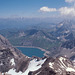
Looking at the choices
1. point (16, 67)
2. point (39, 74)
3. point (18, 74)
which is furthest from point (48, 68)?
point (16, 67)

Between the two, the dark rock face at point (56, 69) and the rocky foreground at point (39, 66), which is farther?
the rocky foreground at point (39, 66)

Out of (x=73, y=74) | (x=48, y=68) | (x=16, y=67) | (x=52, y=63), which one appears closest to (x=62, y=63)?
(x=52, y=63)

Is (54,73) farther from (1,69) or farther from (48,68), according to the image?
(1,69)

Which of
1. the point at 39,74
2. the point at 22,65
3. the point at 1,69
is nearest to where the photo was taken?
the point at 39,74

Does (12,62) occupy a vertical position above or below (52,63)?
below

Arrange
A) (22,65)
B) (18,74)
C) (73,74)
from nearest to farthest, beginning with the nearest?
(73,74), (18,74), (22,65)

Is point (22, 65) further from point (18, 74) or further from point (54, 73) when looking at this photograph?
point (54, 73)

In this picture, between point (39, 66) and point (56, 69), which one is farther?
point (39, 66)

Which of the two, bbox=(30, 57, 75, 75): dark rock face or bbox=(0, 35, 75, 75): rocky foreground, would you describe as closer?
bbox=(30, 57, 75, 75): dark rock face

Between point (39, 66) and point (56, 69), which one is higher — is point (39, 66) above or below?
below

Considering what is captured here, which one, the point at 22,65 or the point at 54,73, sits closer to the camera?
the point at 54,73
